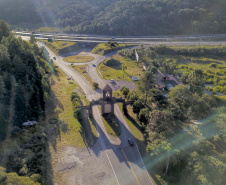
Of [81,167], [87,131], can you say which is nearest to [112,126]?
[87,131]

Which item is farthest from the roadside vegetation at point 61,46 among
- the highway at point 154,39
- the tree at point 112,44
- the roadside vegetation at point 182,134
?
the roadside vegetation at point 182,134

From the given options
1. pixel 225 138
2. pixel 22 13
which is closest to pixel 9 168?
pixel 225 138

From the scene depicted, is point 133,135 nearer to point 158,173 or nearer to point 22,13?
point 158,173

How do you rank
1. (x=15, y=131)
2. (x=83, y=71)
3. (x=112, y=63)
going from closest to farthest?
(x=15, y=131), (x=83, y=71), (x=112, y=63)

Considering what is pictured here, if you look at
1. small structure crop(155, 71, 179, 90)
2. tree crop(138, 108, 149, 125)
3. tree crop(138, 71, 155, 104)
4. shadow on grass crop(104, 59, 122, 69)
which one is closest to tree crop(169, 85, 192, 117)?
tree crop(138, 71, 155, 104)

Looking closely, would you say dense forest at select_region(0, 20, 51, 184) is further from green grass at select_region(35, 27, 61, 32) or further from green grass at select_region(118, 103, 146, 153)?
green grass at select_region(35, 27, 61, 32)

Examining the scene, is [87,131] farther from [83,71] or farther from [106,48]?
[106,48]

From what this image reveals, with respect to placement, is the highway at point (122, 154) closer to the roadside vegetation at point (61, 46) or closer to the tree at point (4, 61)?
the tree at point (4, 61)
